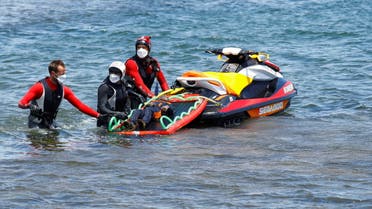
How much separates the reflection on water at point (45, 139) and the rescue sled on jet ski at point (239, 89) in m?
2.06

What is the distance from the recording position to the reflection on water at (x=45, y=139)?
1086 centimetres

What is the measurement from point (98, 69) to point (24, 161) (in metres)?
8.14

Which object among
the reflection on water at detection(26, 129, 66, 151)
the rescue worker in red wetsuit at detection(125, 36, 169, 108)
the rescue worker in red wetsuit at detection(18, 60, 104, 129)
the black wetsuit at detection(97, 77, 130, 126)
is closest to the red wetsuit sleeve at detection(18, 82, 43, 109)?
the rescue worker in red wetsuit at detection(18, 60, 104, 129)

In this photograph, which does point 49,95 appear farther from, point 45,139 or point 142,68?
point 142,68

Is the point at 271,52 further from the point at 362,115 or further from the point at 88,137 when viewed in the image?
the point at 88,137

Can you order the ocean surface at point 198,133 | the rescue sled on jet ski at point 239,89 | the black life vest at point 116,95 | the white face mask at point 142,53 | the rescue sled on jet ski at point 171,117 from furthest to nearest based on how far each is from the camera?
the white face mask at point 142,53 < the rescue sled on jet ski at point 239,89 < the black life vest at point 116,95 < the rescue sled on jet ski at point 171,117 < the ocean surface at point 198,133

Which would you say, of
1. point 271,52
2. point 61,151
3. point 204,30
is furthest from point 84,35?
point 61,151

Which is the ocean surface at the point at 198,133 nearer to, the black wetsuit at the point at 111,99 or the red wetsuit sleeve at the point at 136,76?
the black wetsuit at the point at 111,99

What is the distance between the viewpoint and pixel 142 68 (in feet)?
41.8

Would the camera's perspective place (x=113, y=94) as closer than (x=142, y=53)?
Yes

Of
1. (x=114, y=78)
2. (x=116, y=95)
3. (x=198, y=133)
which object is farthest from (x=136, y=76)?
(x=198, y=133)

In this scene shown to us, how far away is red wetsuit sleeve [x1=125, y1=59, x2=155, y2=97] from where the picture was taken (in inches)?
491

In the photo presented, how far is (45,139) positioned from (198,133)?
6.86 feet

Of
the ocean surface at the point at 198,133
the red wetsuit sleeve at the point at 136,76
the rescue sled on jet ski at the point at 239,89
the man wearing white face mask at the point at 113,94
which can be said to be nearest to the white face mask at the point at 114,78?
the man wearing white face mask at the point at 113,94
